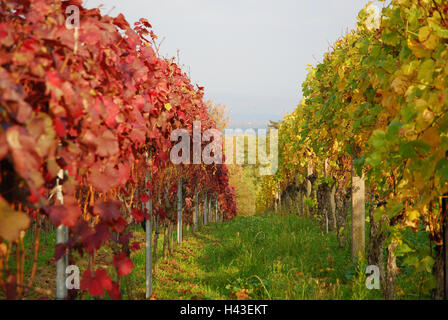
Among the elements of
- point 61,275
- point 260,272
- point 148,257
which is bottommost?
point 260,272

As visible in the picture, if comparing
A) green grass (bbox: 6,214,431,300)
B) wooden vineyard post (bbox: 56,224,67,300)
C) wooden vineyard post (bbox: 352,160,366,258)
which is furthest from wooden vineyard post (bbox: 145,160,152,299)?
wooden vineyard post (bbox: 352,160,366,258)

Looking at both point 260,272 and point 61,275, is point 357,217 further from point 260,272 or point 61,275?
point 61,275

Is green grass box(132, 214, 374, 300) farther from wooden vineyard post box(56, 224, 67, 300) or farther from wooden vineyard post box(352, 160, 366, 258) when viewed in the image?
wooden vineyard post box(56, 224, 67, 300)

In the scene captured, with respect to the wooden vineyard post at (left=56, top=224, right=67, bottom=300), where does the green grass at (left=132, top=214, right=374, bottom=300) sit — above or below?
below

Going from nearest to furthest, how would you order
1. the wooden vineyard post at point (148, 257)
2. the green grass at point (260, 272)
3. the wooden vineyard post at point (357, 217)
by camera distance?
1. the wooden vineyard post at point (148, 257)
2. the green grass at point (260, 272)
3. the wooden vineyard post at point (357, 217)

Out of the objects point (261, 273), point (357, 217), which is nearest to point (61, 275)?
point (261, 273)

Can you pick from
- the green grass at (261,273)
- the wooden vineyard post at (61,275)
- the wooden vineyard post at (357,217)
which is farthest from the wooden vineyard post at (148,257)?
the wooden vineyard post at (357,217)

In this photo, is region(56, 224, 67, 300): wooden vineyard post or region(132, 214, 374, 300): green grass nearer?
region(56, 224, 67, 300): wooden vineyard post

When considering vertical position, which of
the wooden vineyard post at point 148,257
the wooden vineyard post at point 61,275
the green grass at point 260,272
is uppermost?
the wooden vineyard post at point 61,275

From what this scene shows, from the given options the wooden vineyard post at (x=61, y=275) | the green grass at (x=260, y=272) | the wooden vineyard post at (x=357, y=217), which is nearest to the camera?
the wooden vineyard post at (x=61, y=275)

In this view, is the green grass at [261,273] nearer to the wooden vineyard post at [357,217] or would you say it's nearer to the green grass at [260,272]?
the green grass at [260,272]

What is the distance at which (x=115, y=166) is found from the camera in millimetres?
2318
